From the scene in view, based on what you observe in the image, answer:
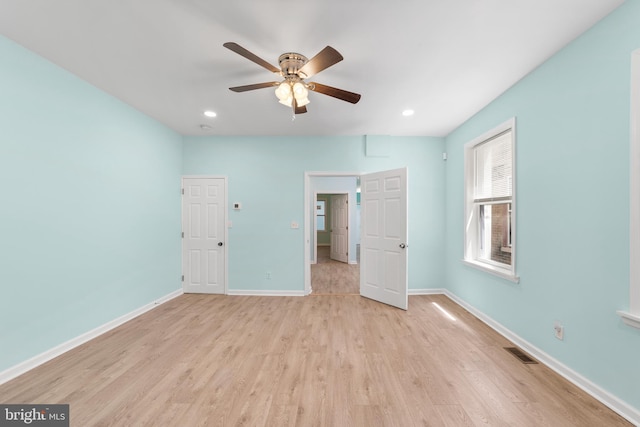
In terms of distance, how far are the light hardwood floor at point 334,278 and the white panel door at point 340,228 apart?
27 centimetres

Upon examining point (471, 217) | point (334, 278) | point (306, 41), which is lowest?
point (334, 278)

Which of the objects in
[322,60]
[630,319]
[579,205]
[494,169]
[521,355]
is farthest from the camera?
[494,169]

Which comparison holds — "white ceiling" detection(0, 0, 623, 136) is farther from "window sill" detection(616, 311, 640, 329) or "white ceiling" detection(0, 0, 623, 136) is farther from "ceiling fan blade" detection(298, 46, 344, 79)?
"window sill" detection(616, 311, 640, 329)

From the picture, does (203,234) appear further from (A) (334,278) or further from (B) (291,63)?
(B) (291,63)

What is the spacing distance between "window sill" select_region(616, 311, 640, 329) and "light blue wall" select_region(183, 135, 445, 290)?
8.46ft

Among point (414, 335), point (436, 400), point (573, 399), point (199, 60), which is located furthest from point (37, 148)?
point (573, 399)

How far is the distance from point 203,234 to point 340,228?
4201mm

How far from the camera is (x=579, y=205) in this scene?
1.88 meters

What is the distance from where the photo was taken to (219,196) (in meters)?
4.19

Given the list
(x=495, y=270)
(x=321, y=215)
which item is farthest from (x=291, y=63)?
(x=321, y=215)

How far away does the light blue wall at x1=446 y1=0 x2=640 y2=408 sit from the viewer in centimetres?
161

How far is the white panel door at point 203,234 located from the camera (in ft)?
13.7

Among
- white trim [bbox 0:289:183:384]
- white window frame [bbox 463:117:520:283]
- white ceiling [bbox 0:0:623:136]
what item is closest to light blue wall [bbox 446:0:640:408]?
white ceiling [bbox 0:0:623:136]

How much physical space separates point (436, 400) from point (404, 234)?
80.7 inches
